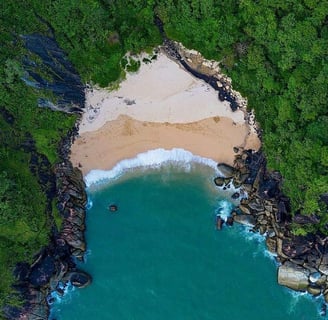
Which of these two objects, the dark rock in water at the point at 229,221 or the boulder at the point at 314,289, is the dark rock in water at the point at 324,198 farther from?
the boulder at the point at 314,289

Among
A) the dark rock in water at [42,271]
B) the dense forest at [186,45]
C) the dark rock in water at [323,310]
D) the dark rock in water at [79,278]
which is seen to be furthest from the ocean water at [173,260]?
the dense forest at [186,45]

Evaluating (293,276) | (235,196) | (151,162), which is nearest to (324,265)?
(293,276)

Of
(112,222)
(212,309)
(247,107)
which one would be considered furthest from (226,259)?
(247,107)

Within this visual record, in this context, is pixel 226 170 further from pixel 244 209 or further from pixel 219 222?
pixel 219 222

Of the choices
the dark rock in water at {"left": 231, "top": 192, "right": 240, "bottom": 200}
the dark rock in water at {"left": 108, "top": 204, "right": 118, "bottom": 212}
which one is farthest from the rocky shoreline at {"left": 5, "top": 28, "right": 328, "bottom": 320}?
the dark rock in water at {"left": 108, "top": 204, "right": 118, "bottom": 212}

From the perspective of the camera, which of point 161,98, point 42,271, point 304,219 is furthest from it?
point 161,98
